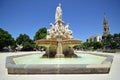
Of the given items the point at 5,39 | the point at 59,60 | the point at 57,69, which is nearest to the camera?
the point at 57,69

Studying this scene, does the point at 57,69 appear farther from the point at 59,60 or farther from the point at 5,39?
the point at 5,39

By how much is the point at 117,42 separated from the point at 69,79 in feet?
265

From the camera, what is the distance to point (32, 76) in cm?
690

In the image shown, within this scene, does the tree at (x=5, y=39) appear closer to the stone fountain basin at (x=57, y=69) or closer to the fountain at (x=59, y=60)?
the fountain at (x=59, y=60)

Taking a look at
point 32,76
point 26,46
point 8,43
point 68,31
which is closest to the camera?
point 32,76

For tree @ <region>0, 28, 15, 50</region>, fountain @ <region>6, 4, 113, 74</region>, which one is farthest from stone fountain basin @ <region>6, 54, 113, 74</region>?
tree @ <region>0, 28, 15, 50</region>

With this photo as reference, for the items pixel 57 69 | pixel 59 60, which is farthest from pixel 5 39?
pixel 57 69

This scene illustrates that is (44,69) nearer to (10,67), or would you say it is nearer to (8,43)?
(10,67)

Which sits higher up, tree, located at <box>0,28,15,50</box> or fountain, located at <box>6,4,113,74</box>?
tree, located at <box>0,28,15,50</box>

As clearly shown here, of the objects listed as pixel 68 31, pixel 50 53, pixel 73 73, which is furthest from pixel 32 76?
pixel 68 31

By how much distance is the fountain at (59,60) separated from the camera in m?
7.20

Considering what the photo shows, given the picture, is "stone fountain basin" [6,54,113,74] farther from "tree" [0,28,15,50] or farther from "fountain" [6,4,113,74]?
"tree" [0,28,15,50]

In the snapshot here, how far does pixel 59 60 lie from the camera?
13.1 metres

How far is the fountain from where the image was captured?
720 cm
